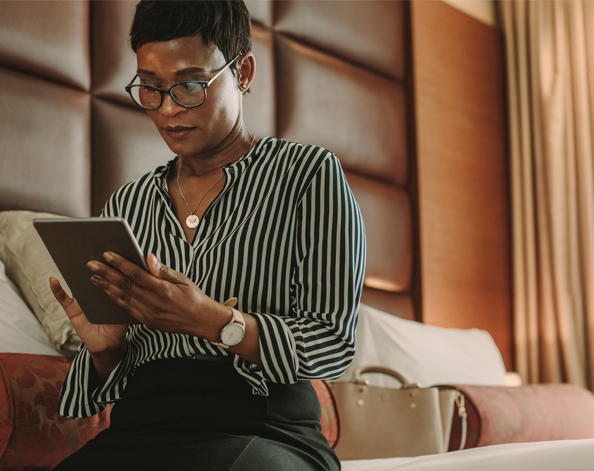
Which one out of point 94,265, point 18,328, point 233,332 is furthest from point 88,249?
point 18,328

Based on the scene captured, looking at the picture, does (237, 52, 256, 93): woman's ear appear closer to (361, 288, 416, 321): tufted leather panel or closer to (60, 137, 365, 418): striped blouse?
(60, 137, 365, 418): striped blouse

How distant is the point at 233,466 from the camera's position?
81cm

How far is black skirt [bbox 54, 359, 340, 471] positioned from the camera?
848 millimetres

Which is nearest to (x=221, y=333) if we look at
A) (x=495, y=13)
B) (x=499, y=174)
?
(x=499, y=174)

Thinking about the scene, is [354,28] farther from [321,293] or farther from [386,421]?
[321,293]

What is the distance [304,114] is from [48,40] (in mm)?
1040

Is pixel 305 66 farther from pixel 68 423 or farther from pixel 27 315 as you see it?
pixel 68 423

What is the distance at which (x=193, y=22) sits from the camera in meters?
1.11

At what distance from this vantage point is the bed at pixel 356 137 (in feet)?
4.67

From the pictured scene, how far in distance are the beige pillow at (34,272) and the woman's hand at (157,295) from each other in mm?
597

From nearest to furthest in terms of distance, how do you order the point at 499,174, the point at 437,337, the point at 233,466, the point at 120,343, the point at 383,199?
the point at 233,466, the point at 120,343, the point at 437,337, the point at 383,199, the point at 499,174

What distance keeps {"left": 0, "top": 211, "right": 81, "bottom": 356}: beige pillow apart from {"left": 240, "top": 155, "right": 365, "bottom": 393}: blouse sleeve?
24.1 inches

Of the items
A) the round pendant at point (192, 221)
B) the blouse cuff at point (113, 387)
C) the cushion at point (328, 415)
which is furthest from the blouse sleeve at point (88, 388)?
the cushion at point (328, 415)

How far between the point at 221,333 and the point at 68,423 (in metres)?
0.52
